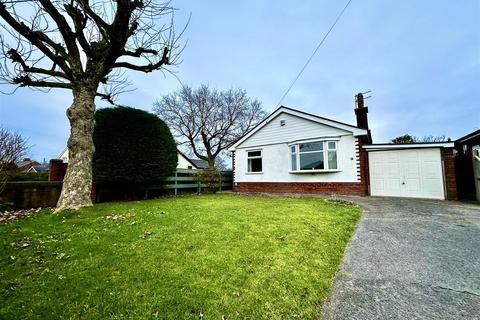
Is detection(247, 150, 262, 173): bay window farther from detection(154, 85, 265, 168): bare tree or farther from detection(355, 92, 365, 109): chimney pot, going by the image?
detection(154, 85, 265, 168): bare tree

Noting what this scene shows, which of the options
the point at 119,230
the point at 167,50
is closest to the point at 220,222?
the point at 119,230

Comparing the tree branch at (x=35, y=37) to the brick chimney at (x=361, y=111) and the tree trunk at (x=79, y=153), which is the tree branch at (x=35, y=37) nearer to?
the tree trunk at (x=79, y=153)

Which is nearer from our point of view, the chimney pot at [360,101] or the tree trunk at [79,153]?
the tree trunk at [79,153]

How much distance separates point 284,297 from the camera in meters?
2.18

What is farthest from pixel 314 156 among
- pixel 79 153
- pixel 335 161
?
pixel 79 153

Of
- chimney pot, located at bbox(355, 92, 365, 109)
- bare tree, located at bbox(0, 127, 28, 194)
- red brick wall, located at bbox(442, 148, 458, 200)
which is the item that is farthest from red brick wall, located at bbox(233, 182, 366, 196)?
bare tree, located at bbox(0, 127, 28, 194)

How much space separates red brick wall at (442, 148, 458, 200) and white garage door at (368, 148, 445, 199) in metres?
0.16

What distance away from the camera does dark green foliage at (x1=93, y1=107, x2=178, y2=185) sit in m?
8.45

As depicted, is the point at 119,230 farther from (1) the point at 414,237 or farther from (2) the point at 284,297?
(1) the point at 414,237

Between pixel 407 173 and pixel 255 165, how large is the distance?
27.5ft

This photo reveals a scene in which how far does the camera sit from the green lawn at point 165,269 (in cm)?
190

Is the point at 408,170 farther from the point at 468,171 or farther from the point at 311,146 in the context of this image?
the point at 311,146

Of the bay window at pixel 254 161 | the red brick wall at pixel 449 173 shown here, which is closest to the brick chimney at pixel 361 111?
the red brick wall at pixel 449 173

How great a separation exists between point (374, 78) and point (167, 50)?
43.9 feet
